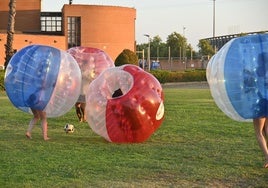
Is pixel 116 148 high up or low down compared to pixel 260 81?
down

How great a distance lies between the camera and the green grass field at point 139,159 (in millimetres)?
6652

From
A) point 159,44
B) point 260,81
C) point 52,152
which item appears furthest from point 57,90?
point 159,44

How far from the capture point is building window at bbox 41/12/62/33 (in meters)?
51.9

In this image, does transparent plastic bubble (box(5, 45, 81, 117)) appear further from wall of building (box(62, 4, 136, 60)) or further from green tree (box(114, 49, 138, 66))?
wall of building (box(62, 4, 136, 60))

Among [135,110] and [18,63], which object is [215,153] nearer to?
[135,110]

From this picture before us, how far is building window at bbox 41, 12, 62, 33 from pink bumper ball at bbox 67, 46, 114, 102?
132 ft

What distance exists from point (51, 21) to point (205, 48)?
24.8 meters

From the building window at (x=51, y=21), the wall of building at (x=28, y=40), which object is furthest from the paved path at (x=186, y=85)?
the building window at (x=51, y=21)

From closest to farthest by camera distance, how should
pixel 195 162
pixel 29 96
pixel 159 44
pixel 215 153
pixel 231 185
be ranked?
pixel 231 185 < pixel 195 162 < pixel 215 153 < pixel 29 96 < pixel 159 44

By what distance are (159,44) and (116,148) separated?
6798 centimetres

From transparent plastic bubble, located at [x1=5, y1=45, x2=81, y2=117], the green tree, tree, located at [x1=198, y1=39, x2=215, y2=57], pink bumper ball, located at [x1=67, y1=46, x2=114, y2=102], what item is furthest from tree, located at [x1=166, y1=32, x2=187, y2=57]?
transparent plastic bubble, located at [x1=5, y1=45, x2=81, y2=117]

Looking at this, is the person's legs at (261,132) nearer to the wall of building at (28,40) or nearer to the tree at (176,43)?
the wall of building at (28,40)

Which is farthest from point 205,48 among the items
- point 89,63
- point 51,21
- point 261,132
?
point 261,132

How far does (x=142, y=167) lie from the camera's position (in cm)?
745
